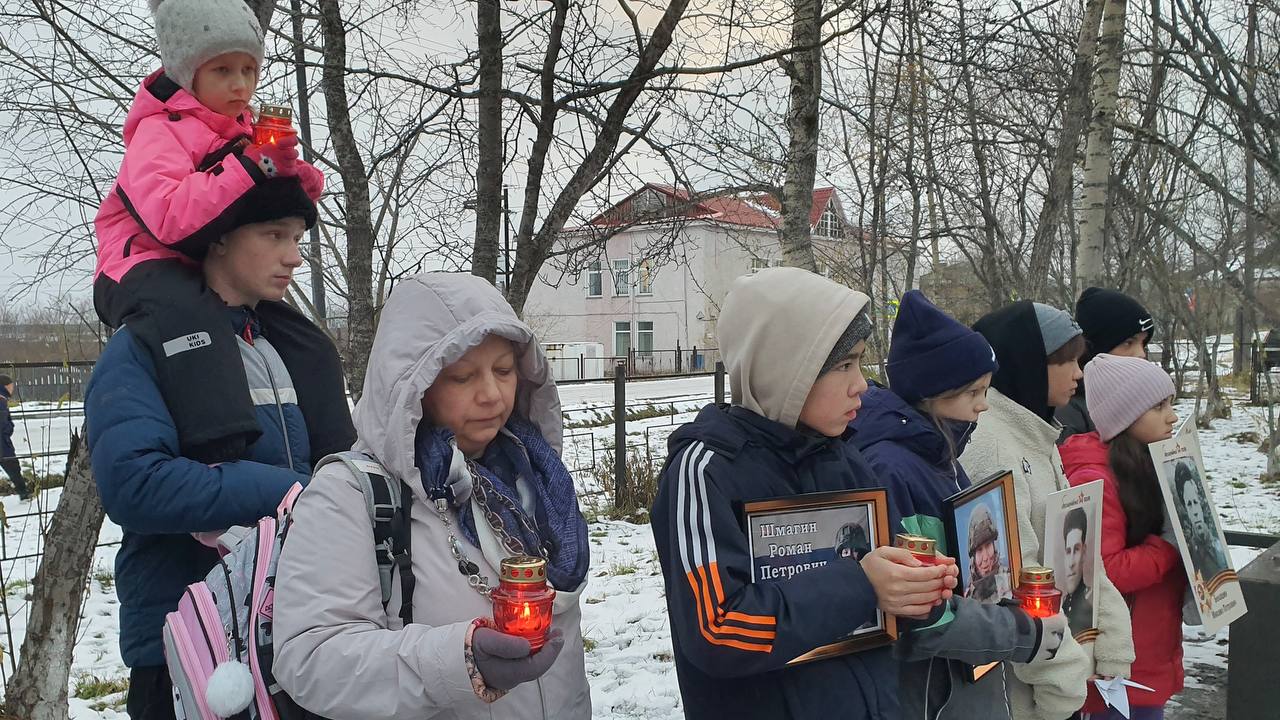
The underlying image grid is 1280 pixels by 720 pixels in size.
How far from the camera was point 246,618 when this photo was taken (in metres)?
1.60

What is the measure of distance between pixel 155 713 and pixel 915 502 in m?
1.91

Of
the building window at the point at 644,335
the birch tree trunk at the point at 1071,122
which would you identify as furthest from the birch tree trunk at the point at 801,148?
the building window at the point at 644,335

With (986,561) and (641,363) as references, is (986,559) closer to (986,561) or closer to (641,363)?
(986,561)

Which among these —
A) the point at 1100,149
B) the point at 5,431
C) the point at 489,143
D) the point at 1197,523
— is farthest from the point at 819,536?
the point at 5,431

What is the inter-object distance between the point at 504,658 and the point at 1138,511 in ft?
8.38

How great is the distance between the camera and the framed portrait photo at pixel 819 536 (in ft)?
5.97

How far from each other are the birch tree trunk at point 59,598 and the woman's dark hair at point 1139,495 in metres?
3.43

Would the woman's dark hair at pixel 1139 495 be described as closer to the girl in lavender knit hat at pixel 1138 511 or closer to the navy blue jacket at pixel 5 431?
the girl in lavender knit hat at pixel 1138 511

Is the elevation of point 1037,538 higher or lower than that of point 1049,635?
higher

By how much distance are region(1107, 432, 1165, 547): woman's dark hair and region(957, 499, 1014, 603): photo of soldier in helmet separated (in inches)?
40.3

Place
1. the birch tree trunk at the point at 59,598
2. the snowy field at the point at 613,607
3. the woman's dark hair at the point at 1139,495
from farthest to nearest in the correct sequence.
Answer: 1. the snowy field at the point at 613,607
2. the woman's dark hair at the point at 1139,495
3. the birch tree trunk at the point at 59,598

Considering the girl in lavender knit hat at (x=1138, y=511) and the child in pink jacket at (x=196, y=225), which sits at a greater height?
the child in pink jacket at (x=196, y=225)

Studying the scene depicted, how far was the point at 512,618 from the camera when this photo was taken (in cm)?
139

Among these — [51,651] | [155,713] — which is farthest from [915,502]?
[51,651]
